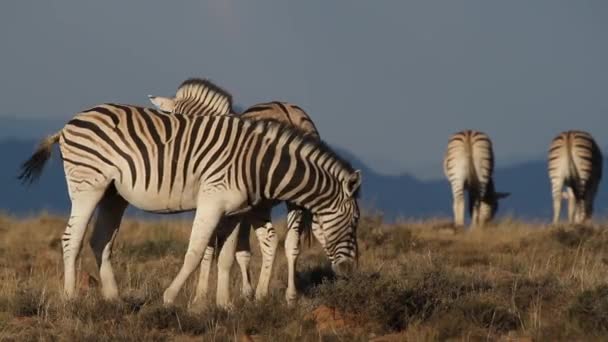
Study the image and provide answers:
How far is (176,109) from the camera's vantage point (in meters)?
15.3

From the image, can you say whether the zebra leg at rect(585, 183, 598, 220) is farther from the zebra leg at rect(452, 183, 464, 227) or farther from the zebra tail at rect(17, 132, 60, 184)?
the zebra tail at rect(17, 132, 60, 184)

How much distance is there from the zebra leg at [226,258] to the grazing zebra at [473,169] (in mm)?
13597

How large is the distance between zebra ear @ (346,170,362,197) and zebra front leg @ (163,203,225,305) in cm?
131

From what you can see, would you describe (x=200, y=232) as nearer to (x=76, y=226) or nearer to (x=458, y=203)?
(x=76, y=226)

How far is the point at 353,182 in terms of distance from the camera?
40.6ft

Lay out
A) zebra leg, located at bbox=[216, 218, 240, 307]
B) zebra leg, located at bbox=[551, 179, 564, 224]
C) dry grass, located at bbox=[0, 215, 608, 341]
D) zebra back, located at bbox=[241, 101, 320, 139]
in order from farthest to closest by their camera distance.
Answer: zebra leg, located at bbox=[551, 179, 564, 224]
zebra back, located at bbox=[241, 101, 320, 139]
zebra leg, located at bbox=[216, 218, 240, 307]
dry grass, located at bbox=[0, 215, 608, 341]

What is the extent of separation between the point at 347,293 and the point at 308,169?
184cm

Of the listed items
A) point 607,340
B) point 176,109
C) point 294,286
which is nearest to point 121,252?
point 176,109

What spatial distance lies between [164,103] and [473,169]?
11705mm

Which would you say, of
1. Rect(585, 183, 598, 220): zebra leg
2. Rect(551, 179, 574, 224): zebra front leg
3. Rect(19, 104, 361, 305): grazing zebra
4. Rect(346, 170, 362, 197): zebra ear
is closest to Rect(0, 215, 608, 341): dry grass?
Rect(19, 104, 361, 305): grazing zebra

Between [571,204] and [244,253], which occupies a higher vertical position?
[571,204]

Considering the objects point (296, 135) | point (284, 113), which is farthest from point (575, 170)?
point (296, 135)

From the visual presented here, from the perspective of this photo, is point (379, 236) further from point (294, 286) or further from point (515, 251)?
point (294, 286)

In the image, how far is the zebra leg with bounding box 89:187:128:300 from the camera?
1288 centimetres
